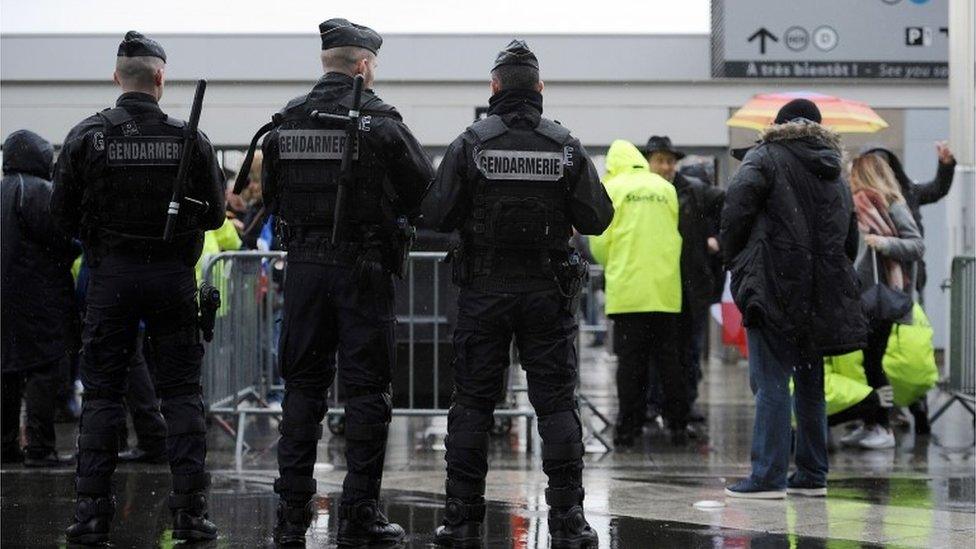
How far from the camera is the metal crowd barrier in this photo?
1066 centimetres

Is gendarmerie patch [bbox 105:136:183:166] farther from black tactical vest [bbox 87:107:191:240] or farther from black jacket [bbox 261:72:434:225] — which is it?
black jacket [bbox 261:72:434:225]

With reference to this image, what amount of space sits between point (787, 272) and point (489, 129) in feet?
6.56

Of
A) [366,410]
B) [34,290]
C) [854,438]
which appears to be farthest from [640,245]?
[366,410]

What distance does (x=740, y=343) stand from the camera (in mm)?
13695

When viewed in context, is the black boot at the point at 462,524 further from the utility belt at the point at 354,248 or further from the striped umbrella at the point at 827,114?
the striped umbrella at the point at 827,114

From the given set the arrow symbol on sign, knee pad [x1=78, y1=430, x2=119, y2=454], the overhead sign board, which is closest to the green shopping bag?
knee pad [x1=78, y1=430, x2=119, y2=454]

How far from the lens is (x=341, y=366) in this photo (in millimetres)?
6316

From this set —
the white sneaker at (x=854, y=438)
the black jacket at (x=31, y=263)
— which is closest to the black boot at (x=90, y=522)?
the black jacket at (x=31, y=263)

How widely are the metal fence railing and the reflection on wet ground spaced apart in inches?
57.3

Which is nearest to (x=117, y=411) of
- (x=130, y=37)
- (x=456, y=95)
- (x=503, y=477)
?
(x=130, y=37)

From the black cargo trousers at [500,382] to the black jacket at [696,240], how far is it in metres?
4.21

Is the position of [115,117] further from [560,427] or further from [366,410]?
[560,427]

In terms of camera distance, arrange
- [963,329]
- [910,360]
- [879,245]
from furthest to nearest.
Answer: [963,329] < [910,360] < [879,245]

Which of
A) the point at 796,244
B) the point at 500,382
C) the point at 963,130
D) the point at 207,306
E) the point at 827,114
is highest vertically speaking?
the point at 827,114
